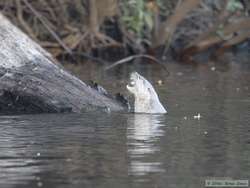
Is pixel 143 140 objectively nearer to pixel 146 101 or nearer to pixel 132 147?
pixel 132 147

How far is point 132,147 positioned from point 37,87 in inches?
123

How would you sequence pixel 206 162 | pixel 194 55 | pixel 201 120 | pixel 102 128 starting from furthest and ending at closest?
pixel 194 55, pixel 201 120, pixel 102 128, pixel 206 162

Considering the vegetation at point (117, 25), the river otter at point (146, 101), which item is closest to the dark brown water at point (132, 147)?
the river otter at point (146, 101)

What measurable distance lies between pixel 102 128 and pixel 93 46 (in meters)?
13.9

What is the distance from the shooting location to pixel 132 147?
10.1 meters

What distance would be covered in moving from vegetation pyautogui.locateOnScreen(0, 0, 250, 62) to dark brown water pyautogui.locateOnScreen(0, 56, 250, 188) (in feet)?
33.4

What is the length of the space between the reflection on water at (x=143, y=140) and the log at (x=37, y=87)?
73 centimetres

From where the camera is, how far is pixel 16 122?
474 inches

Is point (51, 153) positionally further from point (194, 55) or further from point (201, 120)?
point (194, 55)

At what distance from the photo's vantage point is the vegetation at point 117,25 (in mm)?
24995

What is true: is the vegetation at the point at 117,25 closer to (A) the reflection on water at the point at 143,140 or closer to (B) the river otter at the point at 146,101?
(B) the river otter at the point at 146,101

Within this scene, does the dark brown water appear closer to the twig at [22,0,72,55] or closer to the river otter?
the river otter

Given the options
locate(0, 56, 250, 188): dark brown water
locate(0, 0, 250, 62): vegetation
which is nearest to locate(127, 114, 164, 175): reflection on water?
locate(0, 56, 250, 188): dark brown water

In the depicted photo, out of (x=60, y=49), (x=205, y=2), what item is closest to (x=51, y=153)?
(x=60, y=49)
